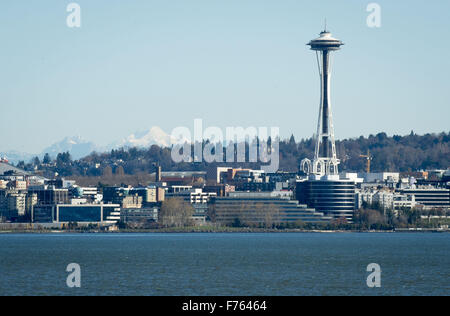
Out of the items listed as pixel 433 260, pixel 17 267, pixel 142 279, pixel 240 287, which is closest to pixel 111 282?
pixel 142 279

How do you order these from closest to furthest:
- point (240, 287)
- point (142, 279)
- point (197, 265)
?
1. point (240, 287)
2. point (142, 279)
3. point (197, 265)
